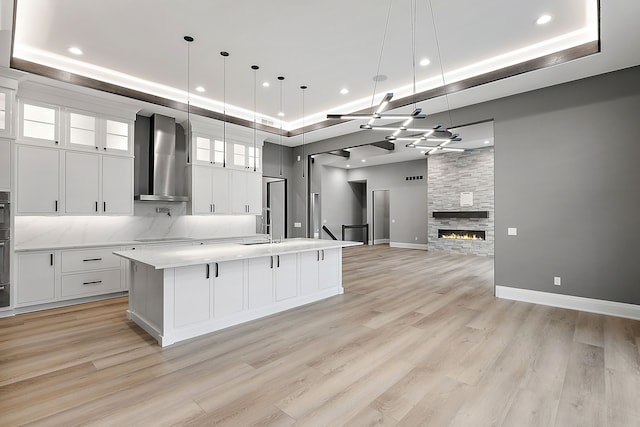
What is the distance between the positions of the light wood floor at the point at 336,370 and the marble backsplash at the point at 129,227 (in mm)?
1204

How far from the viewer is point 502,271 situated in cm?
485

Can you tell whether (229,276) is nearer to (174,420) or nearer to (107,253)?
(174,420)

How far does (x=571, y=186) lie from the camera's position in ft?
14.0

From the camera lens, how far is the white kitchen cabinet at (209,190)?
6.01 metres

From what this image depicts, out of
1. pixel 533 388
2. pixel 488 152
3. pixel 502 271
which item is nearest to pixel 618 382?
pixel 533 388

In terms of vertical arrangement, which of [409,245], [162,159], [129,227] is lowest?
[409,245]

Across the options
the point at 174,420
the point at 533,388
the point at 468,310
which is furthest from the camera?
the point at 468,310

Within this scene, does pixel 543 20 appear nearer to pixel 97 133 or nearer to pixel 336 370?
pixel 336 370

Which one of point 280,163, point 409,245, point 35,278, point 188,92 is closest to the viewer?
point 35,278

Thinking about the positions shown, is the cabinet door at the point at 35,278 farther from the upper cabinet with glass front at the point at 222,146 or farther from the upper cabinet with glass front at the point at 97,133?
the upper cabinet with glass front at the point at 222,146

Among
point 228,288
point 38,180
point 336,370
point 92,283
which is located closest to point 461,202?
point 228,288

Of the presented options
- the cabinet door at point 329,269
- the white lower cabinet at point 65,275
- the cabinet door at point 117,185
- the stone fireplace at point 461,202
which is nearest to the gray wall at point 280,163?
the cabinet door at point 117,185

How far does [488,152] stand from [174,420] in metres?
9.88

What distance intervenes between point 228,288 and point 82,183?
3.06m
